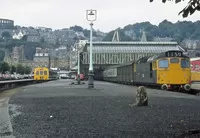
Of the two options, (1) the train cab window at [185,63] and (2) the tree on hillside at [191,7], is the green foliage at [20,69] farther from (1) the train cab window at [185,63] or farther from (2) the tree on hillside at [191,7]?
(2) the tree on hillside at [191,7]

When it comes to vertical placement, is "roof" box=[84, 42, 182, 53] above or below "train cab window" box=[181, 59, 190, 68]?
above

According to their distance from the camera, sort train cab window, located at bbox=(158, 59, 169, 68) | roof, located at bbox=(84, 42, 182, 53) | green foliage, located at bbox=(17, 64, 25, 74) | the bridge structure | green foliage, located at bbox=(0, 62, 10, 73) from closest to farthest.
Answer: train cab window, located at bbox=(158, 59, 169, 68), green foliage, located at bbox=(0, 62, 10, 73), green foliage, located at bbox=(17, 64, 25, 74), the bridge structure, roof, located at bbox=(84, 42, 182, 53)

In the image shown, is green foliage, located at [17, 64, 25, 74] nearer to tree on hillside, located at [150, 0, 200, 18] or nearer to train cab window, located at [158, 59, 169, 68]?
train cab window, located at [158, 59, 169, 68]

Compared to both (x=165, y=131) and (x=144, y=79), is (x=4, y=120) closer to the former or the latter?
(x=165, y=131)

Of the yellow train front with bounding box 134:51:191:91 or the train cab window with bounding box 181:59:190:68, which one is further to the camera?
the train cab window with bounding box 181:59:190:68

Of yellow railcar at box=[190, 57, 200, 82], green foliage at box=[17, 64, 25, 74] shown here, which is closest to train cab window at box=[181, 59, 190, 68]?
yellow railcar at box=[190, 57, 200, 82]

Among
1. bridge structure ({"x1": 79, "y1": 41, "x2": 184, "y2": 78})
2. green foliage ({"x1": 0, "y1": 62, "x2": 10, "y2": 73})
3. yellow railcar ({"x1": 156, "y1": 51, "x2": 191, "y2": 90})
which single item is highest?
bridge structure ({"x1": 79, "y1": 41, "x2": 184, "y2": 78})

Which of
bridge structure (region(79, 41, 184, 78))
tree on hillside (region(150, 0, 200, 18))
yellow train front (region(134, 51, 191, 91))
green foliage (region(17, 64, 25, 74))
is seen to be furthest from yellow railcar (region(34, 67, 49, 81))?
tree on hillside (region(150, 0, 200, 18))

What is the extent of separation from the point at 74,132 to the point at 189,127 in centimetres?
316

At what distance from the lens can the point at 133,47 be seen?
176 meters

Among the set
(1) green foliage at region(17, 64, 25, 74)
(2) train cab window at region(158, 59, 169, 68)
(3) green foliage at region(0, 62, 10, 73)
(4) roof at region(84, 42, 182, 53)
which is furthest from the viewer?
(4) roof at region(84, 42, 182, 53)

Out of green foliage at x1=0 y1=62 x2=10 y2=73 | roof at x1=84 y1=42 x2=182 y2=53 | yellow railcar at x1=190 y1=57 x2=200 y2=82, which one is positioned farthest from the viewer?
roof at x1=84 y1=42 x2=182 y2=53

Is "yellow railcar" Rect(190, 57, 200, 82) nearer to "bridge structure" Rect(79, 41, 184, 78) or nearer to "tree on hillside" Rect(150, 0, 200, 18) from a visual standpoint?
"tree on hillside" Rect(150, 0, 200, 18)

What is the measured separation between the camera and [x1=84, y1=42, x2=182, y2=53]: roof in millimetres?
171775
